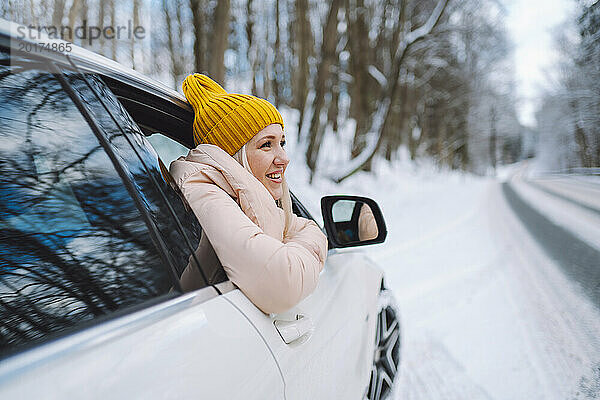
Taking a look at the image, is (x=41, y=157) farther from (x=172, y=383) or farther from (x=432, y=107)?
(x=432, y=107)

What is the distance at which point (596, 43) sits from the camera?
2137 mm

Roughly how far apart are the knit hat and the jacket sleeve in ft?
1.24

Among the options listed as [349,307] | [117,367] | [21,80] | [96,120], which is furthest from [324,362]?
[21,80]

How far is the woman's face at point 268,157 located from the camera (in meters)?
1.82

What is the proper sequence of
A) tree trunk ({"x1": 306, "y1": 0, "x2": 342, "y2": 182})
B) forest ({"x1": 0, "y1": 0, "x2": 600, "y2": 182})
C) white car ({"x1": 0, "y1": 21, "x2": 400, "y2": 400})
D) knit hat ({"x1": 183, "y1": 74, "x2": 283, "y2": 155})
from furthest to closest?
1. tree trunk ({"x1": 306, "y1": 0, "x2": 342, "y2": 182})
2. forest ({"x1": 0, "y1": 0, "x2": 600, "y2": 182})
3. knit hat ({"x1": 183, "y1": 74, "x2": 283, "y2": 155})
4. white car ({"x1": 0, "y1": 21, "x2": 400, "y2": 400})

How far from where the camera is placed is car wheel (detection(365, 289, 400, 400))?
2162mm

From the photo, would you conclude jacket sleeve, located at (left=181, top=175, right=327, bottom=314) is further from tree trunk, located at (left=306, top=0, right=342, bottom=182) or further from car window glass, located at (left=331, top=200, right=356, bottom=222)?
tree trunk, located at (left=306, top=0, right=342, bottom=182)

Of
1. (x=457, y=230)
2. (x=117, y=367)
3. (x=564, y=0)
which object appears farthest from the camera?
(x=457, y=230)

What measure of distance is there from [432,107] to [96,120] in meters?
34.9

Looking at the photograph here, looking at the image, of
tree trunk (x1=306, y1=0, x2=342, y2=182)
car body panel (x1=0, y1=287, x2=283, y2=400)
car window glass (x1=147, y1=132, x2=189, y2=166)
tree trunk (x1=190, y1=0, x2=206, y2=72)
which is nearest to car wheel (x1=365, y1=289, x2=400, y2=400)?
car body panel (x1=0, y1=287, x2=283, y2=400)

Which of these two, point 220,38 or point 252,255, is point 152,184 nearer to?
point 252,255

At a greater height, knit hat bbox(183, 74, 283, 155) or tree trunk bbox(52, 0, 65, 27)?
tree trunk bbox(52, 0, 65, 27)

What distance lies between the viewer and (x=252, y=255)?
128 centimetres

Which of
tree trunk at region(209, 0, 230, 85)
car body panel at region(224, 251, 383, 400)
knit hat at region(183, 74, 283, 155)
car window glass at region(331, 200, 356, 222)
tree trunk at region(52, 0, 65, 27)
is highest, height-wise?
tree trunk at region(52, 0, 65, 27)
